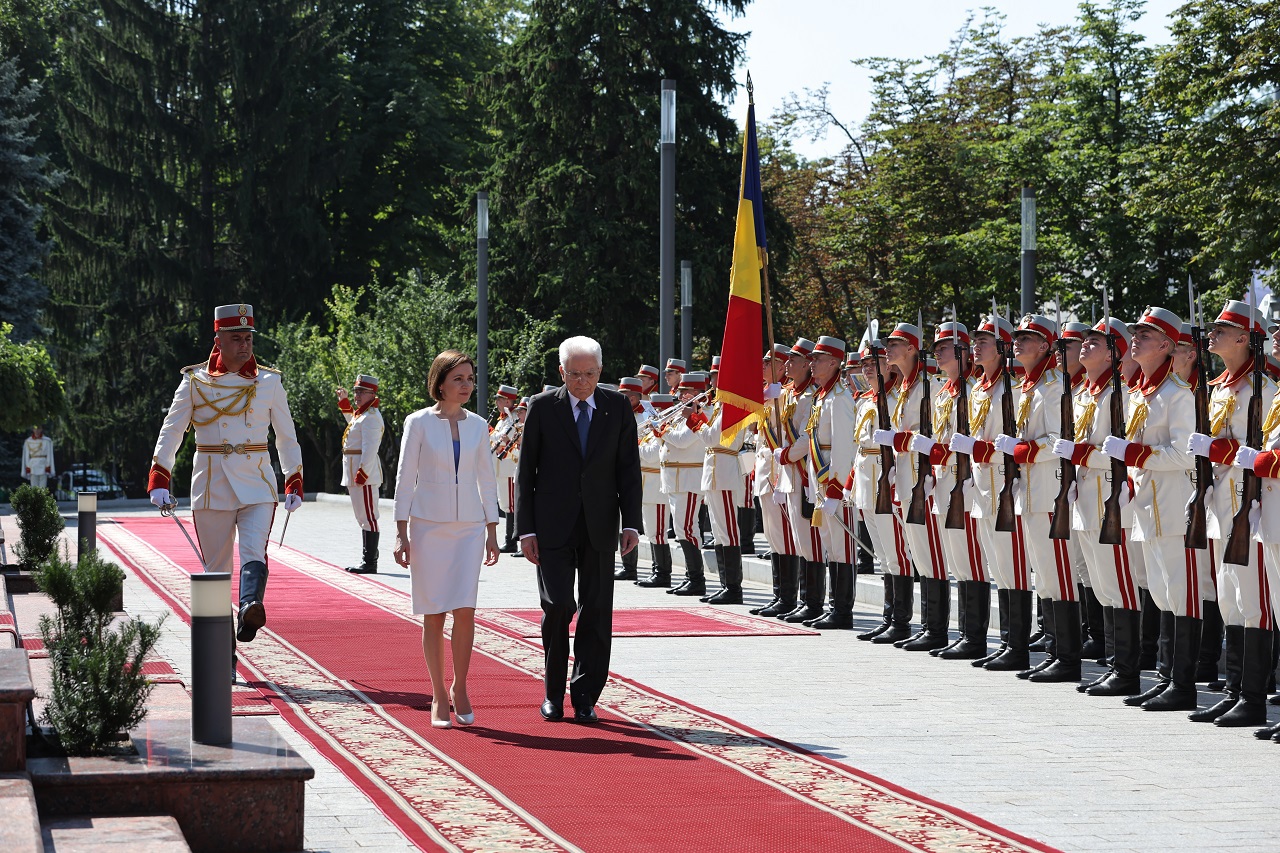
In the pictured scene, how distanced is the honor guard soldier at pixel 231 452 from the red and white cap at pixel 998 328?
460cm

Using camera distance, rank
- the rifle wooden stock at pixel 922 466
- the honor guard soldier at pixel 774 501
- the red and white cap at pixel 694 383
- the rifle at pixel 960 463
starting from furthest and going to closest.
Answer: the red and white cap at pixel 694 383 → the honor guard soldier at pixel 774 501 → the rifle wooden stock at pixel 922 466 → the rifle at pixel 960 463

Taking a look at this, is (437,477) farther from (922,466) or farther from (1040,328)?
(922,466)

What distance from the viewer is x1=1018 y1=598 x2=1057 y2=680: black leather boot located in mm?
Result: 11484

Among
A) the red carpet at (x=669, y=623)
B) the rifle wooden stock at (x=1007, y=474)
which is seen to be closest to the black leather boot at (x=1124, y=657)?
the rifle wooden stock at (x=1007, y=474)

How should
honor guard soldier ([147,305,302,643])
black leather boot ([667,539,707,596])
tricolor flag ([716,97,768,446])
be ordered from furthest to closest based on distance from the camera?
black leather boot ([667,539,707,596]) < tricolor flag ([716,97,768,446]) < honor guard soldier ([147,305,302,643])

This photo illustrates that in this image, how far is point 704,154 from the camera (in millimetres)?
43625

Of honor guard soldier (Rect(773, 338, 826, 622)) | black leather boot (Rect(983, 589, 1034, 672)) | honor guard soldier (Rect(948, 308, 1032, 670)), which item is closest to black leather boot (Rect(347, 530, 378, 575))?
honor guard soldier (Rect(773, 338, 826, 622))

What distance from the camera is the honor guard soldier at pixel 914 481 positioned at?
505 inches

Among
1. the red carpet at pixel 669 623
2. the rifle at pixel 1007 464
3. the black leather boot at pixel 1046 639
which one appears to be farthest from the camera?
the red carpet at pixel 669 623

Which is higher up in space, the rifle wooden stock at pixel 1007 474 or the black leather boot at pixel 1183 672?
the rifle wooden stock at pixel 1007 474

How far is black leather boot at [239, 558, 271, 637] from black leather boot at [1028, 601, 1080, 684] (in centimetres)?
486

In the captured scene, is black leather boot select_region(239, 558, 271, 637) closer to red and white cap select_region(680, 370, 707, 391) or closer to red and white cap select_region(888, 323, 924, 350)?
red and white cap select_region(888, 323, 924, 350)

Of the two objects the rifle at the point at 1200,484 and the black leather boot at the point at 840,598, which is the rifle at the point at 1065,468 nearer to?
the rifle at the point at 1200,484

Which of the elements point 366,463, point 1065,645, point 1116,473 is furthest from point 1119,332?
point 366,463
